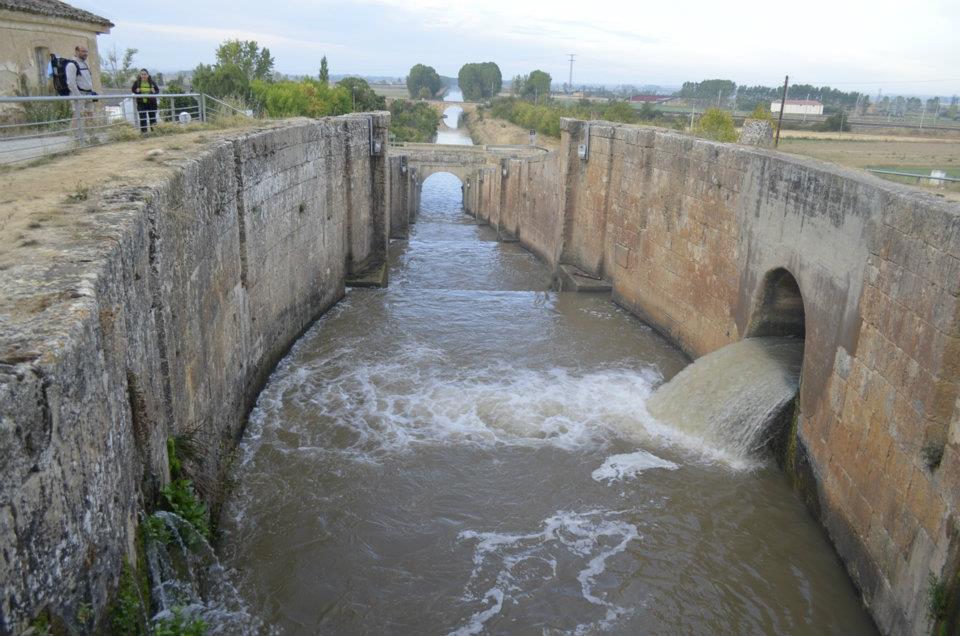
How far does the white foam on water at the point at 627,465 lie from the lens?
8.11m

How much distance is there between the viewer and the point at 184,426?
6.34 metres

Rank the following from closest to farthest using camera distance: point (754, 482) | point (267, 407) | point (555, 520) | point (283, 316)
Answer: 1. point (555, 520)
2. point (754, 482)
3. point (267, 407)
4. point (283, 316)

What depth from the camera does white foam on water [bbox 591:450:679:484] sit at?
811cm

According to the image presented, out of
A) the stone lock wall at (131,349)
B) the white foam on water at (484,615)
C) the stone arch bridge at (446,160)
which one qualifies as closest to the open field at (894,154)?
the white foam on water at (484,615)

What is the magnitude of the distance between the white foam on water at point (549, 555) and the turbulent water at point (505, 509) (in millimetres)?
18

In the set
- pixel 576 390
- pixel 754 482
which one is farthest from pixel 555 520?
pixel 576 390

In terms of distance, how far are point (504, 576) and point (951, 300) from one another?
4172 mm

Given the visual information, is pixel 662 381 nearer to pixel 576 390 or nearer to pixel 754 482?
pixel 576 390

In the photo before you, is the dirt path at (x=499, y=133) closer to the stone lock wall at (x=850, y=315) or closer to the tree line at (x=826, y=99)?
the tree line at (x=826, y=99)

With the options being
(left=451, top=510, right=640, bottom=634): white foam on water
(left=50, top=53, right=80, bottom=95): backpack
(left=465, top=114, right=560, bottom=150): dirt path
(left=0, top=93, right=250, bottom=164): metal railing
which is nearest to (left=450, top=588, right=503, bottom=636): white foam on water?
(left=451, top=510, right=640, bottom=634): white foam on water

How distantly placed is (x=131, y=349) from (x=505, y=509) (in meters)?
4.10

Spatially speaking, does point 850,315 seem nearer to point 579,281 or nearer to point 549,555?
point 549,555

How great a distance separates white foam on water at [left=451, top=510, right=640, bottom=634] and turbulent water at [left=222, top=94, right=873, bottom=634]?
0.7 inches

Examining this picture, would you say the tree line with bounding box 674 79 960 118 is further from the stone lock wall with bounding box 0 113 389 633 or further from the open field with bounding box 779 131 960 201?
the stone lock wall with bounding box 0 113 389 633
